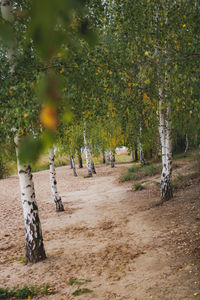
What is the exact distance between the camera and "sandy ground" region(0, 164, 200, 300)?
433 centimetres

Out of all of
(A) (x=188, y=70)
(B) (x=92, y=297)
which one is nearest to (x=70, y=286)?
(B) (x=92, y=297)

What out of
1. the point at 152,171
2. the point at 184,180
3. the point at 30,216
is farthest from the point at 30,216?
the point at 152,171

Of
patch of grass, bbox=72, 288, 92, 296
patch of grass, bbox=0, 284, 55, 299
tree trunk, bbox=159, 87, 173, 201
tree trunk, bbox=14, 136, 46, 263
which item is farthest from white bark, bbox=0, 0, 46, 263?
tree trunk, bbox=159, 87, 173, 201

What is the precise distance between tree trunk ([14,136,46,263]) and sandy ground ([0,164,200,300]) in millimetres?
253

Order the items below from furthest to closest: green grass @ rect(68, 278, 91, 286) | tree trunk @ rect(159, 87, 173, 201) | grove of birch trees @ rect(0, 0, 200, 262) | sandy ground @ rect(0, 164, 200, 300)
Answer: tree trunk @ rect(159, 87, 173, 201) < green grass @ rect(68, 278, 91, 286) < sandy ground @ rect(0, 164, 200, 300) < grove of birch trees @ rect(0, 0, 200, 262)

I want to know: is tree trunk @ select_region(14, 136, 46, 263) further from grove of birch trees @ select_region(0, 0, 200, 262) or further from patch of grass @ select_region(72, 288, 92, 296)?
patch of grass @ select_region(72, 288, 92, 296)

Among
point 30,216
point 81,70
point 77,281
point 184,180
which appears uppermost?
point 81,70

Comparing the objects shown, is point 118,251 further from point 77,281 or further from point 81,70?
point 81,70

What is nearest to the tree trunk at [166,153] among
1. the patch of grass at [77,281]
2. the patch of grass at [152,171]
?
the patch of grass at [77,281]

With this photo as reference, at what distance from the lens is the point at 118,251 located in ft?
19.8

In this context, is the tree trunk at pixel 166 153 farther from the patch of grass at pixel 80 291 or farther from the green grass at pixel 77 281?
the patch of grass at pixel 80 291

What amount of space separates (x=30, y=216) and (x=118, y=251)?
2202 mm

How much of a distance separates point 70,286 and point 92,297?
2.22 ft

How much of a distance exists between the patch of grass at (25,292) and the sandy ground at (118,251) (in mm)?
144
